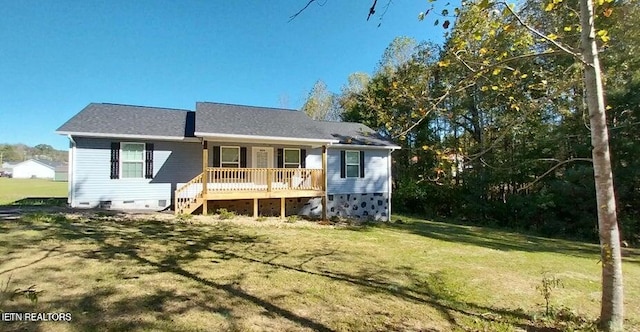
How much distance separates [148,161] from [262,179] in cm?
427

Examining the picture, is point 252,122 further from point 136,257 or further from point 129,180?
point 136,257

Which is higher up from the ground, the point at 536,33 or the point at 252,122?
the point at 252,122

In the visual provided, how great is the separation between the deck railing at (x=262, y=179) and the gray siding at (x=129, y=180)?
149cm

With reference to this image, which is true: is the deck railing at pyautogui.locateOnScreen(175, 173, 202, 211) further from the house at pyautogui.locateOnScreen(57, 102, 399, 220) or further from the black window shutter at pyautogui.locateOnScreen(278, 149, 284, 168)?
the black window shutter at pyautogui.locateOnScreen(278, 149, 284, 168)

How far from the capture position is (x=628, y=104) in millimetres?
12375

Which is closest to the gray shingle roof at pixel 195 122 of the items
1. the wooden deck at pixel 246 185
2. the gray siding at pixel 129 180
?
the gray siding at pixel 129 180

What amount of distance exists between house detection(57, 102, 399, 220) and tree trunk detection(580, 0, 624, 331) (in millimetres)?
8634

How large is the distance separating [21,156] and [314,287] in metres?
121

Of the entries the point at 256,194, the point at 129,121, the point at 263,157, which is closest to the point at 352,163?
the point at 263,157

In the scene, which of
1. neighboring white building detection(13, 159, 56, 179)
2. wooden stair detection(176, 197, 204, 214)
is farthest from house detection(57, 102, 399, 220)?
neighboring white building detection(13, 159, 56, 179)

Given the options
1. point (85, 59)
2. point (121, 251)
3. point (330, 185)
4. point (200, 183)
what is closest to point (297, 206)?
point (330, 185)

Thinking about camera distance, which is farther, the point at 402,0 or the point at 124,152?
the point at 124,152

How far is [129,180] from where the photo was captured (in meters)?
12.0

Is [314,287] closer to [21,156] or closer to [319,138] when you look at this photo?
[319,138]
